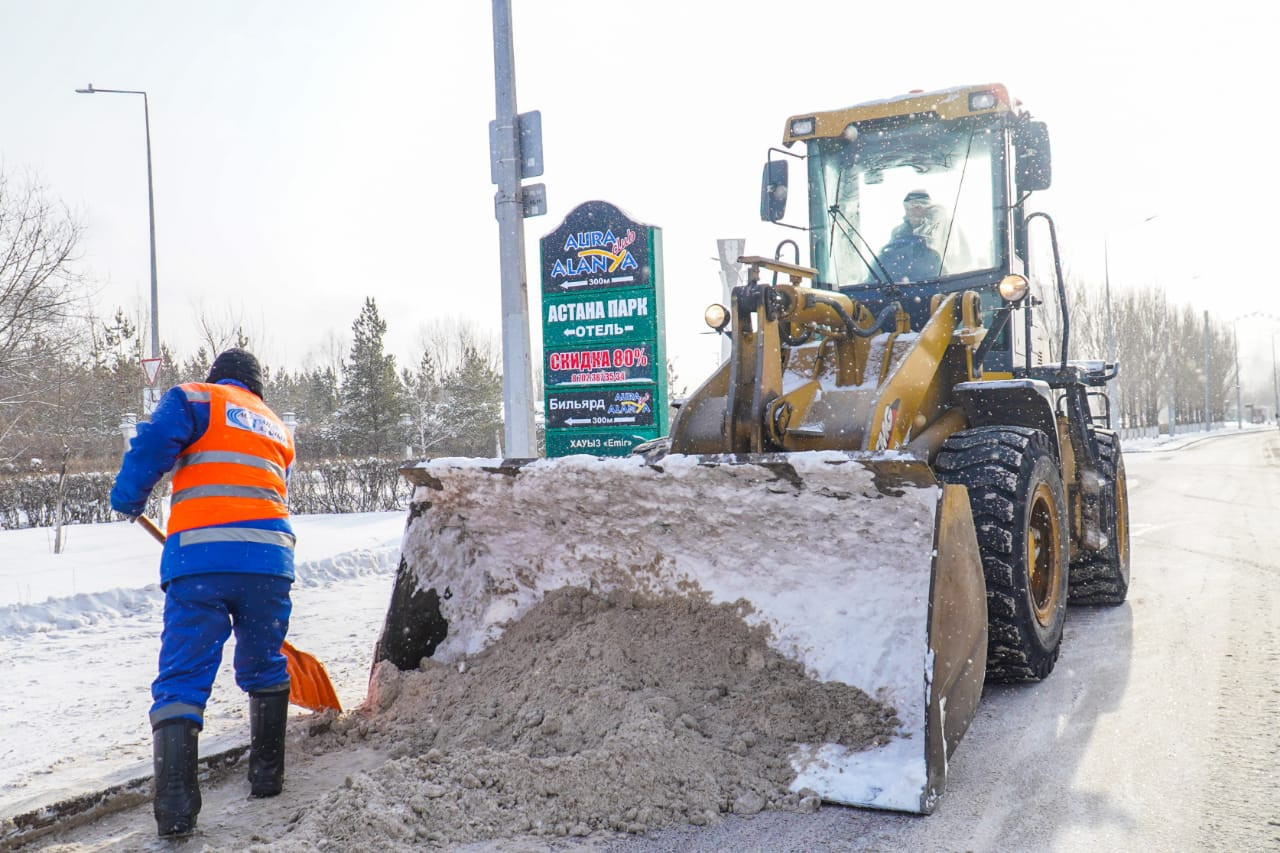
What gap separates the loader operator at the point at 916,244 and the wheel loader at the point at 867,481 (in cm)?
1

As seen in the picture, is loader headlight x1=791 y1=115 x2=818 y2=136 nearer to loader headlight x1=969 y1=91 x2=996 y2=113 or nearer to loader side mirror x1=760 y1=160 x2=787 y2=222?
loader side mirror x1=760 y1=160 x2=787 y2=222

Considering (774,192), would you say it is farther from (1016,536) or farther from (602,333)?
(602,333)

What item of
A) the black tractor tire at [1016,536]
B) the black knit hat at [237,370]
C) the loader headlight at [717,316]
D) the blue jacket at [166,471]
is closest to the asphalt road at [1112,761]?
the black tractor tire at [1016,536]

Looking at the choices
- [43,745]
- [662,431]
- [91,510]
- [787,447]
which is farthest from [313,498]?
[787,447]

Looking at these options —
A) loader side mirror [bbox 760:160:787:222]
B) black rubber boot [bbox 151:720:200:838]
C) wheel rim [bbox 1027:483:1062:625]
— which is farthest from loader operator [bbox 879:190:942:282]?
black rubber boot [bbox 151:720:200:838]

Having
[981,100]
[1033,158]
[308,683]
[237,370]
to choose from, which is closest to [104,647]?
[308,683]

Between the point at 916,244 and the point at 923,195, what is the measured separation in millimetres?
289

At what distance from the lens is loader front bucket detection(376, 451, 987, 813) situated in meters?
3.25

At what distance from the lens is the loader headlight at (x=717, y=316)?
4.84 meters

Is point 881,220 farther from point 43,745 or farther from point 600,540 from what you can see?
point 43,745

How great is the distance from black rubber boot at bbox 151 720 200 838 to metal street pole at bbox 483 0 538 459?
15.0ft

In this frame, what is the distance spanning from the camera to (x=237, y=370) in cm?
372

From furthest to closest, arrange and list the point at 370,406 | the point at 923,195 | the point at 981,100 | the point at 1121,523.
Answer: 1. the point at 370,406
2. the point at 1121,523
3. the point at 923,195
4. the point at 981,100

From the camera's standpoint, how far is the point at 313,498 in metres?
15.2
